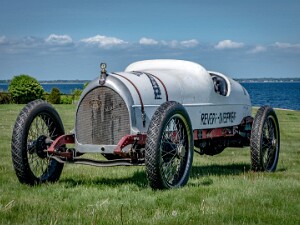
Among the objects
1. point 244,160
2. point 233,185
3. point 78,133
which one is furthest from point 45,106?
point 244,160

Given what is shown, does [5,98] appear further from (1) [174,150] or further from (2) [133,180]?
(1) [174,150]

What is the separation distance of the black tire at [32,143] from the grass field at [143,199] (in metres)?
0.23

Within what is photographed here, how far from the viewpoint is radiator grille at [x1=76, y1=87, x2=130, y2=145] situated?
756 centimetres

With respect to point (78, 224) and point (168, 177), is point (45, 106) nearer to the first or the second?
point (168, 177)

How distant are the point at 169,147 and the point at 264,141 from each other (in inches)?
127

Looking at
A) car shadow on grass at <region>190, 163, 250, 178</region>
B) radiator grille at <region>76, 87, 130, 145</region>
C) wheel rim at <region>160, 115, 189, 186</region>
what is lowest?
car shadow on grass at <region>190, 163, 250, 178</region>

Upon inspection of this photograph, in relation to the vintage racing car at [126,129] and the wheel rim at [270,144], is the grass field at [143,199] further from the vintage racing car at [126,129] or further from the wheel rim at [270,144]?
the wheel rim at [270,144]

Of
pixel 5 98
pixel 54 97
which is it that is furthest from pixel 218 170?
pixel 5 98

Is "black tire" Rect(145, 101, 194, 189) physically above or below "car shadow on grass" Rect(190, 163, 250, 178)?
above

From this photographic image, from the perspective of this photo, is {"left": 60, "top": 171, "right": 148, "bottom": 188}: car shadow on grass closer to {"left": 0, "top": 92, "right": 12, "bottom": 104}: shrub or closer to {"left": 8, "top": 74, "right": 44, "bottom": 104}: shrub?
{"left": 8, "top": 74, "right": 44, "bottom": 104}: shrub

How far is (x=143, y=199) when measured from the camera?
21.4 feet

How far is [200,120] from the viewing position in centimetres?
900

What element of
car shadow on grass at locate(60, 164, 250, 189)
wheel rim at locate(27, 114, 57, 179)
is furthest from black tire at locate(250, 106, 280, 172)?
wheel rim at locate(27, 114, 57, 179)

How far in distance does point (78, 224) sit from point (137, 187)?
2486 millimetres
